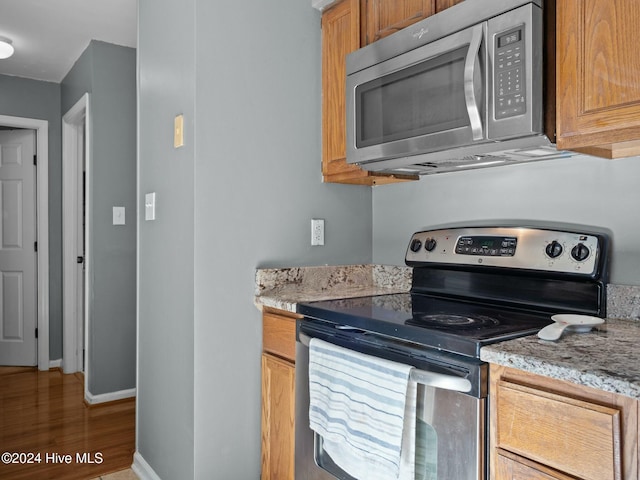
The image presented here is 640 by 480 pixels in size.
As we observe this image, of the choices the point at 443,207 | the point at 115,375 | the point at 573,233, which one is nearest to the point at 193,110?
the point at 443,207

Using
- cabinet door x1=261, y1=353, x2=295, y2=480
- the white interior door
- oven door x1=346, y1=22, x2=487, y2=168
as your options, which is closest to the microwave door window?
oven door x1=346, y1=22, x2=487, y2=168

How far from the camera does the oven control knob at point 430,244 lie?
6.45 ft

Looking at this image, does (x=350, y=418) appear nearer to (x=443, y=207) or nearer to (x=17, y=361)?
(x=443, y=207)

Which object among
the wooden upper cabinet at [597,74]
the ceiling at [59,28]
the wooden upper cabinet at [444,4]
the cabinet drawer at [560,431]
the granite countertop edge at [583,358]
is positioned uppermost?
the ceiling at [59,28]

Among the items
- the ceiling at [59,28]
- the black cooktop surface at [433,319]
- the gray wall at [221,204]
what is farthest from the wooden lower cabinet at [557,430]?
the ceiling at [59,28]

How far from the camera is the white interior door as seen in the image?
13.7ft

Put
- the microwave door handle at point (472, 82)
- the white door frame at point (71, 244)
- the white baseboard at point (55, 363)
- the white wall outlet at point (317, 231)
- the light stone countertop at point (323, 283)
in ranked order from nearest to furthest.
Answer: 1. the microwave door handle at point (472, 82)
2. the light stone countertop at point (323, 283)
3. the white wall outlet at point (317, 231)
4. the white door frame at point (71, 244)
5. the white baseboard at point (55, 363)

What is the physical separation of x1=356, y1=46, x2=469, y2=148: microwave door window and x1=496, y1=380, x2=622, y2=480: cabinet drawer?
83 centimetres

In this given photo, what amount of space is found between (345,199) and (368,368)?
108 cm

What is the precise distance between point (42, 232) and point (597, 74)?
4.23m

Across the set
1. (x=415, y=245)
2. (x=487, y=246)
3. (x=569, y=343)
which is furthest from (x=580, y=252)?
(x=415, y=245)

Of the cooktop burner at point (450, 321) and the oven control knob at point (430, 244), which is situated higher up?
the oven control knob at point (430, 244)

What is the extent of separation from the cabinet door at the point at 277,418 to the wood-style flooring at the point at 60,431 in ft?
3.20

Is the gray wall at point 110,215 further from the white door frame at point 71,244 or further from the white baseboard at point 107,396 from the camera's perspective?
the white door frame at point 71,244
